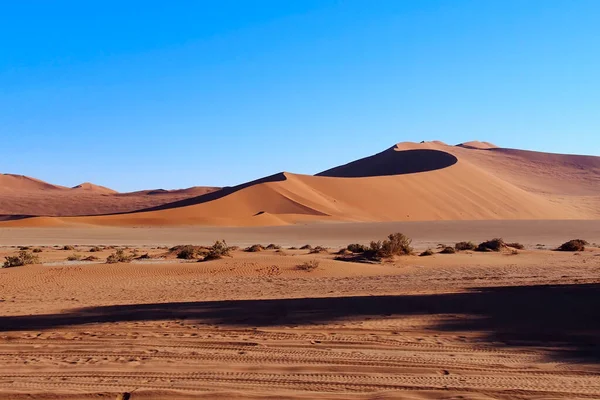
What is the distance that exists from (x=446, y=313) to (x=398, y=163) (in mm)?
95949

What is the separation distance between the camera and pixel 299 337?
26.9 ft

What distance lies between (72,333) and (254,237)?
116 feet

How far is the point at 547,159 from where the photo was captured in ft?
399

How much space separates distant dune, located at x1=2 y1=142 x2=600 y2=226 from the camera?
64.2 m

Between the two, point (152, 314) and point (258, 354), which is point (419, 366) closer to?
point (258, 354)

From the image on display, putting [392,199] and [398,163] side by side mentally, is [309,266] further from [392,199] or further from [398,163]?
[398,163]

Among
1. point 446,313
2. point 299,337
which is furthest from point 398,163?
point 299,337

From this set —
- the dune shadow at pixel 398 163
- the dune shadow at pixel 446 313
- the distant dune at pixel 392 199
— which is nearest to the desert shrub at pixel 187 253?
the dune shadow at pixel 446 313

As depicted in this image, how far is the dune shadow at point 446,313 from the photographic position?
8203 millimetres

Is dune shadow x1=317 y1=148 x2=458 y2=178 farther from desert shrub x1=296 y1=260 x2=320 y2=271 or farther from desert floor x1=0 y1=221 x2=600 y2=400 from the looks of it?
desert floor x1=0 y1=221 x2=600 y2=400

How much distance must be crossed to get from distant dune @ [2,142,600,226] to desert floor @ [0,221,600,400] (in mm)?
43862

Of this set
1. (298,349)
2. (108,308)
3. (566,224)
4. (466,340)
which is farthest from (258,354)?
(566,224)

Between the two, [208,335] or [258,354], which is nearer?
[258,354]

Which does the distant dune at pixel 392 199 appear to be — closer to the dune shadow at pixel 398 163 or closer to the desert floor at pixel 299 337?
the dune shadow at pixel 398 163
